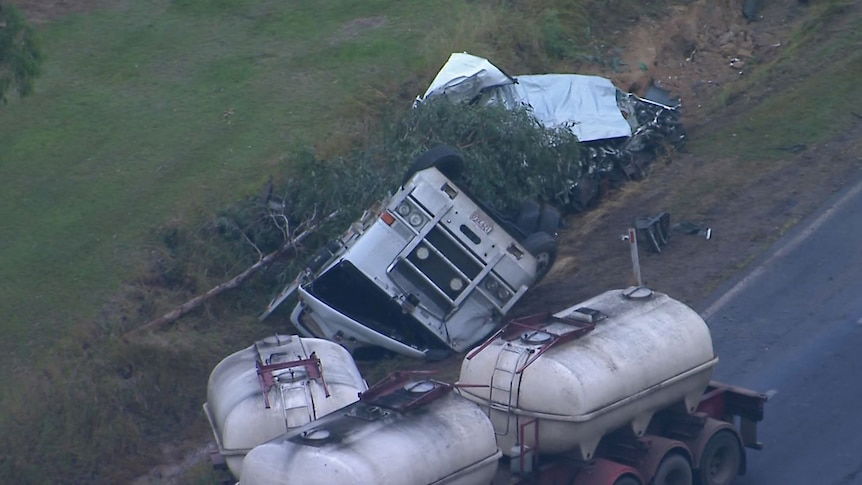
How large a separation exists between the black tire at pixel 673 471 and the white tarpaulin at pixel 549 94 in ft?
31.7

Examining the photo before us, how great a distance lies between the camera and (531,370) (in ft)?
33.5

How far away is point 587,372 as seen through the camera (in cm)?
1010

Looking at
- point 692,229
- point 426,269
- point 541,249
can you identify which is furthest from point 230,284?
point 692,229

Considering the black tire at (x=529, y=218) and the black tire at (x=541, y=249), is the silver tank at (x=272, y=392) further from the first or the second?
the black tire at (x=529, y=218)

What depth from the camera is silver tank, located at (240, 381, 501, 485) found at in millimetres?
8773

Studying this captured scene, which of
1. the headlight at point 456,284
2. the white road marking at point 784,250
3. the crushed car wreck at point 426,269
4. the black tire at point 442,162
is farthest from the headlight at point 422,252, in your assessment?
the white road marking at point 784,250

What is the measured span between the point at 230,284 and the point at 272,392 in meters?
7.28

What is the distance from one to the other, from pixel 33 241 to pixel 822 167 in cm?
1253

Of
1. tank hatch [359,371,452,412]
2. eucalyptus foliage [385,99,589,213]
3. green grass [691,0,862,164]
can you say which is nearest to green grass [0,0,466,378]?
eucalyptus foliage [385,99,589,213]

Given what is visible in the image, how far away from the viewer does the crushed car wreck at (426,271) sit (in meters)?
15.3

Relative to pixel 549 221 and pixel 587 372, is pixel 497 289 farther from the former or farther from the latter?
pixel 587 372

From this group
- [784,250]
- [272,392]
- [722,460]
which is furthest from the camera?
[784,250]

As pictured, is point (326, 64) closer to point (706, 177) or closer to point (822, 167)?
point (706, 177)

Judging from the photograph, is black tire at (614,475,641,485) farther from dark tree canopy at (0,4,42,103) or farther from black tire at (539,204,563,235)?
dark tree canopy at (0,4,42,103)
